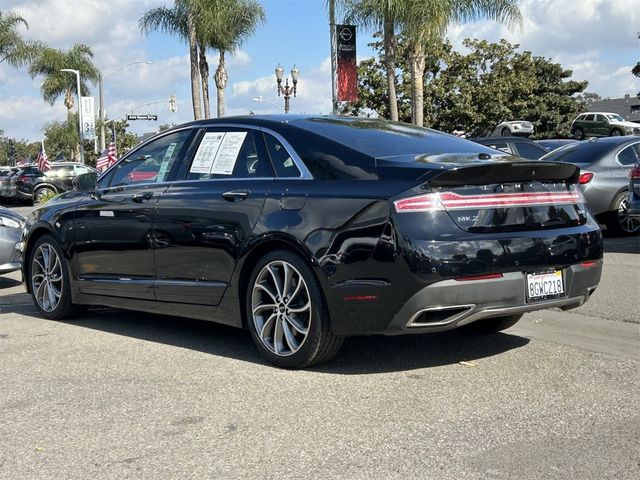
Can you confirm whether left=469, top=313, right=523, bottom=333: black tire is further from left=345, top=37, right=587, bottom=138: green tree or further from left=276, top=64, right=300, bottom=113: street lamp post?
left=345, top=37, right=587, bottom=138: green tree

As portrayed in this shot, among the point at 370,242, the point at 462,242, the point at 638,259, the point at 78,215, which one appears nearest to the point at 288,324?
the point at 370,242

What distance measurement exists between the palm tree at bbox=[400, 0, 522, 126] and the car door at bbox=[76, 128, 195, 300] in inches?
598

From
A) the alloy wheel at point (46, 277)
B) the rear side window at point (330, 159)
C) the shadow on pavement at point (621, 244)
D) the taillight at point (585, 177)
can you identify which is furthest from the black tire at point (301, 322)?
the taillight at point (585, 177)

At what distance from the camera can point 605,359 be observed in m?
5.26

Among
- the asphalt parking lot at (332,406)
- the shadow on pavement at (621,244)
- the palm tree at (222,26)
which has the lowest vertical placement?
the asphalt parking lot at (332,406)

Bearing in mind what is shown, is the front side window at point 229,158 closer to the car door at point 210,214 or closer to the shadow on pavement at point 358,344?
the car door at point 210,214

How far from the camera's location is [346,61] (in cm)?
2180

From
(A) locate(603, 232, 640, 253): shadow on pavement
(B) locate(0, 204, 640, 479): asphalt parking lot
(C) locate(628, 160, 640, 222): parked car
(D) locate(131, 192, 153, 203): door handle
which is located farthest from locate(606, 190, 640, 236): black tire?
(D) locate(131, 192, 153, 203): door handle

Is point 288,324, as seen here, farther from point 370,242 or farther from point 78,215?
point 78,215

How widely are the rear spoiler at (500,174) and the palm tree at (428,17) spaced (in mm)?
16227

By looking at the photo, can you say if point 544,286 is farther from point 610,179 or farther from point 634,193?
point 610,179

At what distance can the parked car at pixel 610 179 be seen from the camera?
11.9 metres

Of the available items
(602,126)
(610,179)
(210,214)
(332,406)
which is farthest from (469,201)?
(602,126)

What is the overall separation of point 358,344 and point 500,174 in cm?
175
